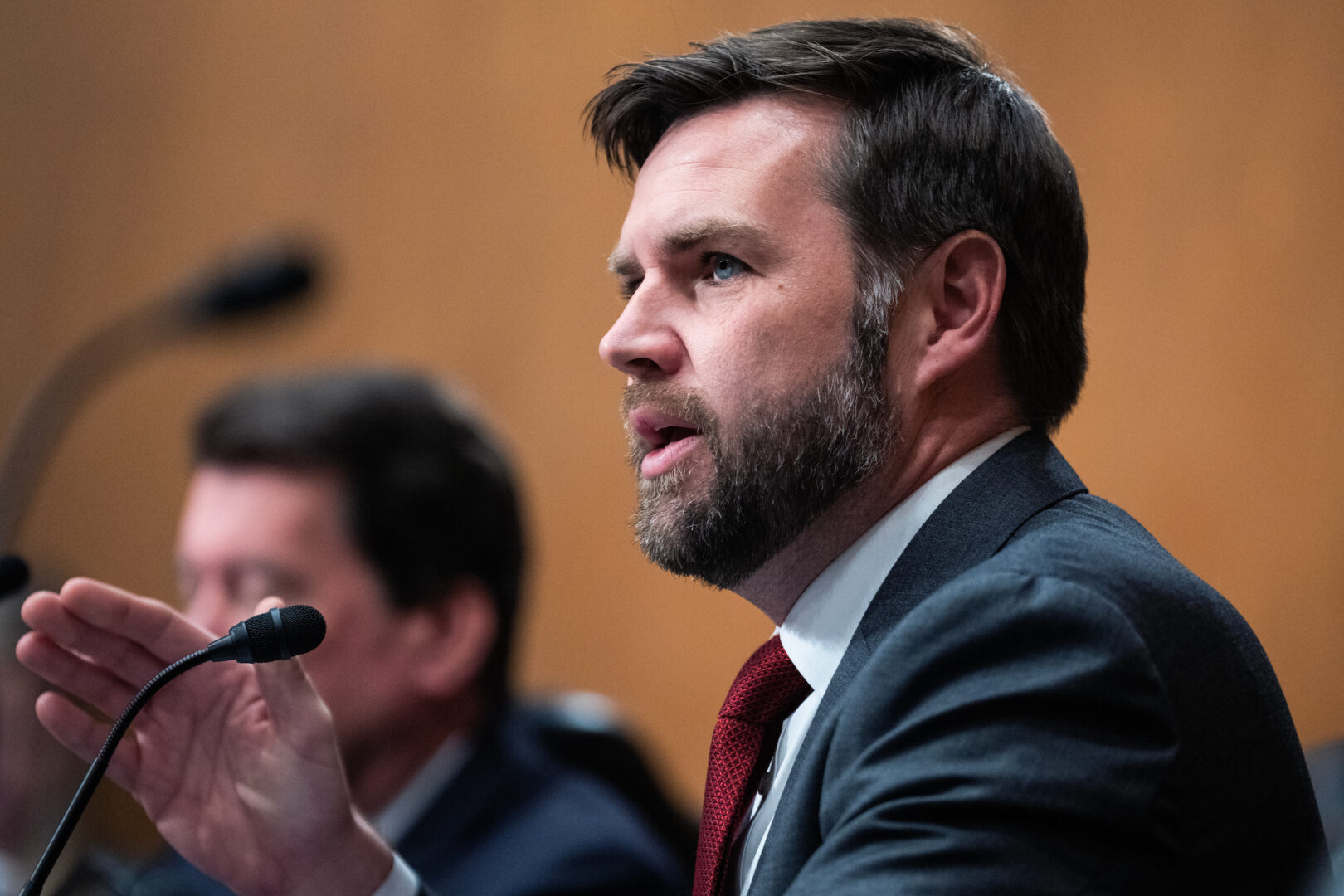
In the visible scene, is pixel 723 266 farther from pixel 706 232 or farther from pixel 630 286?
pixel 630 286

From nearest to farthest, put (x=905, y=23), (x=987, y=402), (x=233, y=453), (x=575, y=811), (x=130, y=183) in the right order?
(x=987, y=402) < (x=905, y=23) < (x=575, y=811) < (x=233, y=453) < (x=130, y=183)

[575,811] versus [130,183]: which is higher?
[130,183]

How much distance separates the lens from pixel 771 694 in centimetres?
135

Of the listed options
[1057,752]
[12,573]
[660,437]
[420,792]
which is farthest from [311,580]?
[1057,752]

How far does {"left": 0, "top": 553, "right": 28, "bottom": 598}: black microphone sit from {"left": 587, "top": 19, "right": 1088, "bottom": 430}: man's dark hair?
0.89 metres

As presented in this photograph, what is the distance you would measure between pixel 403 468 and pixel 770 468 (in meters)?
1.25

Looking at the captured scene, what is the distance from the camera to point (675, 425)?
1.38m

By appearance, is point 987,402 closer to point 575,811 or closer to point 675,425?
point 675,425

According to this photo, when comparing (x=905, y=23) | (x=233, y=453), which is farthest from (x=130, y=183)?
(x=905, y=23)

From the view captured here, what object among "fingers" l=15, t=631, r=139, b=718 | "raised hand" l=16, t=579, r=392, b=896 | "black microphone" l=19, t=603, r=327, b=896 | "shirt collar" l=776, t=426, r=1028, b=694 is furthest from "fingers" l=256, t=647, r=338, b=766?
"shirt collar" l=776, t=426, r=1028, b=694

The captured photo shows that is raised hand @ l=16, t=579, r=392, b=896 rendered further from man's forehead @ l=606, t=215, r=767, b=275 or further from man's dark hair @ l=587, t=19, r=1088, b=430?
man's dark hair @ l=587, t=19, r=1088, b=430

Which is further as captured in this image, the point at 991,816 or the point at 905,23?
the point at 905,23

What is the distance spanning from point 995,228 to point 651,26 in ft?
11.1

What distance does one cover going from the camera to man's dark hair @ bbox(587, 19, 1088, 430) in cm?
138
